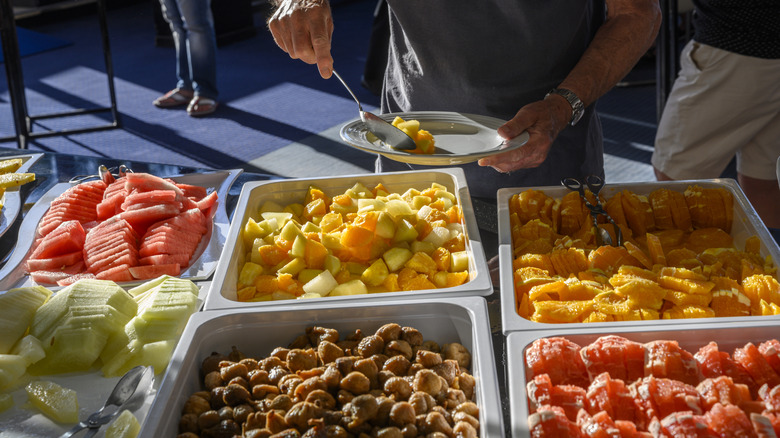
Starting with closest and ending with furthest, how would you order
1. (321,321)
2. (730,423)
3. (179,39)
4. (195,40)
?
1. (730,423)
2. (321,321)
3. (195,40)
4. (179,39)

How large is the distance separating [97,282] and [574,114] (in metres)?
1.02

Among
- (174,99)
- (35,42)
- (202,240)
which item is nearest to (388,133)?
(202,240)

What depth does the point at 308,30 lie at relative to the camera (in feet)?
4.76

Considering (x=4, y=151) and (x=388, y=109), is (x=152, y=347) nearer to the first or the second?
(x=388, y=109)

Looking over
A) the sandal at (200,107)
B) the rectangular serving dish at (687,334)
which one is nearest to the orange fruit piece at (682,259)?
the rectangular serving dish at (687,334)

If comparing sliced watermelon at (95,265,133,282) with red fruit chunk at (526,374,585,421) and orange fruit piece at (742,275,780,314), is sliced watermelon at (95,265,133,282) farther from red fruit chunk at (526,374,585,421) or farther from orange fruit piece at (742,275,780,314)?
orange fruit piece at (742,275,780,314)

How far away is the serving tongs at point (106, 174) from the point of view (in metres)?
1.76

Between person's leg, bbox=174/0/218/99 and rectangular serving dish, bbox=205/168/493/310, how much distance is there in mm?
3087

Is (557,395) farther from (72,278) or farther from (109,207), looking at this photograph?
(109,207)

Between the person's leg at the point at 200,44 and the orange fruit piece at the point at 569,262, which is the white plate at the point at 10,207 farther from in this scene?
the person's leg at the point at 200,44

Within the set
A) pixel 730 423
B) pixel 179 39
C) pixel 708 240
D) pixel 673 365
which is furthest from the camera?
pixel 179 39

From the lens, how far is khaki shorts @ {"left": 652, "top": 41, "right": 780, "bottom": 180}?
228 cm

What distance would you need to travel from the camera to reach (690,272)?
45.3 inches

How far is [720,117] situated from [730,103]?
66 millimetres
